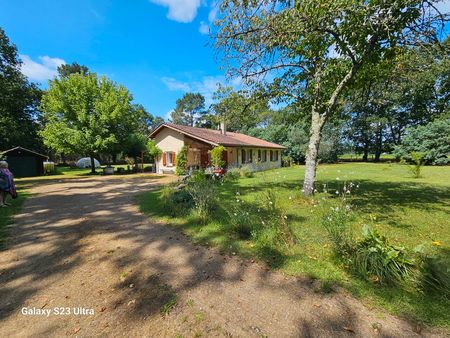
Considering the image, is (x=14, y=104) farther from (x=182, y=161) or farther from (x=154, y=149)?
(x=182, y=161)

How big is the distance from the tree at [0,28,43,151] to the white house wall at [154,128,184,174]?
13912 millimetres

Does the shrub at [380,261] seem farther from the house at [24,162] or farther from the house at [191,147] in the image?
the house at [24,162]

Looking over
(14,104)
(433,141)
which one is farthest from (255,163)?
(14,104)

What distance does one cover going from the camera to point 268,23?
5137 mm

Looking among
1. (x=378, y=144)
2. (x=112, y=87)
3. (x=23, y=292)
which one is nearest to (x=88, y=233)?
(x=23, y=292)

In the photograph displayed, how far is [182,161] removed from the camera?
18672mm

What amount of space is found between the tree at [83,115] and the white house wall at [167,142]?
12.2ft

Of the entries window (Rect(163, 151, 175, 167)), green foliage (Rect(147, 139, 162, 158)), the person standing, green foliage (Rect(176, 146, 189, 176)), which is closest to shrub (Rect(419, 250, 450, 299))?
the person standing

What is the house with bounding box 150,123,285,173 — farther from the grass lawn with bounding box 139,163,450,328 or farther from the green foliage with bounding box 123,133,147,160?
the grass lawn with bounding box 139,163,450,328

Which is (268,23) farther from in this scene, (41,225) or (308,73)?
(41,225)

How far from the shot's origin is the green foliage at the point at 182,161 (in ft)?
61.0

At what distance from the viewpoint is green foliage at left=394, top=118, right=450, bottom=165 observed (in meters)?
24.4

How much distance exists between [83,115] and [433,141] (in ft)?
120

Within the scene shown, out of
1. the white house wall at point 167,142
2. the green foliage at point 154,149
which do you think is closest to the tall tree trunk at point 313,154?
the white house wall at point 167,142
